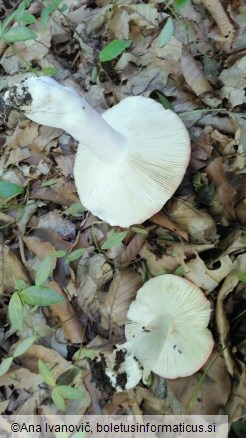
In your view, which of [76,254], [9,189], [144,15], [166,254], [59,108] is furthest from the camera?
[144,15]

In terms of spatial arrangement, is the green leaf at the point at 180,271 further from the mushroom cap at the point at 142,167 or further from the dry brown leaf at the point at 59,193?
the dry brown leaf at the point at 59,193

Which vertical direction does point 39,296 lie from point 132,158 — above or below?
below

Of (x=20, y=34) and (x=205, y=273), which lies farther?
(x=20, y=34)

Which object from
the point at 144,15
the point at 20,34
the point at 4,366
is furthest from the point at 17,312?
the point at 144,15

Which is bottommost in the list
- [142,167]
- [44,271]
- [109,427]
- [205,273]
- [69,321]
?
[109,427]

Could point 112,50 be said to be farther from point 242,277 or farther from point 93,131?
point 242,277

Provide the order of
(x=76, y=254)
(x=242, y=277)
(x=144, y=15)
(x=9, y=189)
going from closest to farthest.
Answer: (x=242, y=277), (x=76, y=254), (x=9, y=189), (x=144, y=15)

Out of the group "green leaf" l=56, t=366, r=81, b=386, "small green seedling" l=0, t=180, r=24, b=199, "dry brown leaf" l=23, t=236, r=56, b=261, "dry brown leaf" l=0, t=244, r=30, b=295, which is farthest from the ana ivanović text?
"small green seedling" l=0, t=180, r=24, b=199

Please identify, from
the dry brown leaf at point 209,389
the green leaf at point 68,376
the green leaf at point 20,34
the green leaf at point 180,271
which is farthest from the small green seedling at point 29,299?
the green leaf at point 20,34
